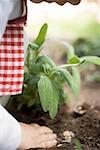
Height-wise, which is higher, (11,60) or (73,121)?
(11,60)

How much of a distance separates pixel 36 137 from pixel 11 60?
204 mm

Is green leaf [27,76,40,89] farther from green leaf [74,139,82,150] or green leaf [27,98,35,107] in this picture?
green leaf [74,139,82,150]

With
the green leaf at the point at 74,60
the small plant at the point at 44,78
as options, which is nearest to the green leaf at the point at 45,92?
the small plant at the point at 44,78

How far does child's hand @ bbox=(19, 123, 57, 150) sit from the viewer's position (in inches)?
48.1

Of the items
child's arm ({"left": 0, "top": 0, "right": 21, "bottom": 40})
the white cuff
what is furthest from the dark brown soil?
child's arm ({"left": 0, "top": 0, "right": 21, "bottom": 40})

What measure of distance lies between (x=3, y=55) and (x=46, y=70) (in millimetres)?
162

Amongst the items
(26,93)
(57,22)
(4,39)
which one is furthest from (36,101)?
(57,22)

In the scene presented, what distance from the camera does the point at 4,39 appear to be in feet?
3.90

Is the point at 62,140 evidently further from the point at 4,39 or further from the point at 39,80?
the point at 4,39

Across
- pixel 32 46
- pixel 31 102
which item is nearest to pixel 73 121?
pixel 31 102

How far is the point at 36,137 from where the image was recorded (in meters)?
1.25

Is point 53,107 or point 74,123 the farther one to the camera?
point 74,123

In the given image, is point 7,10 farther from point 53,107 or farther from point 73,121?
point 73,121

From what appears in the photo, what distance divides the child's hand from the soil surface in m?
0.02
